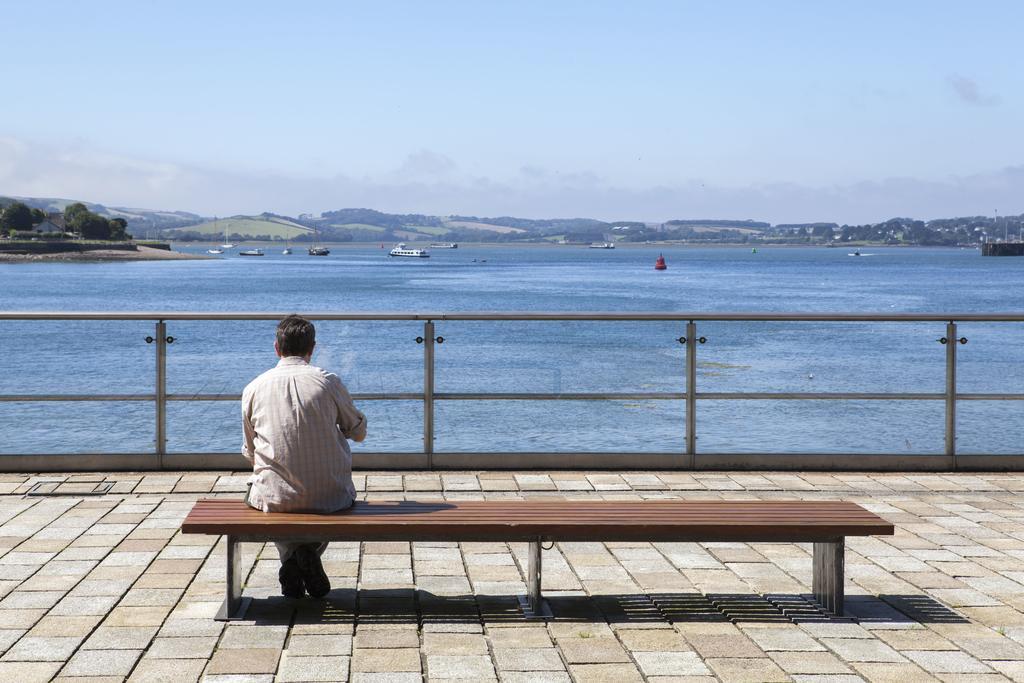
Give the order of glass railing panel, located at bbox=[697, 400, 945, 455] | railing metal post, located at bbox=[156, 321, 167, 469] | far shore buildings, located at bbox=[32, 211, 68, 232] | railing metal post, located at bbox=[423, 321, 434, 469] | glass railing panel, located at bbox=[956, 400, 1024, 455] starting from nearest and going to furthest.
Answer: railing metal post, located at bbox=[156, 321, 167, 469], railing metal post, located at bbox=[423, 321, 434, 469], glass railing panel, located at bbox=[697, 400, 945, 455], glass railing panel, located at bbox=[956, 400, 1024, 455], far shore buildings, located at bbox=[32, 211, 68, 232]

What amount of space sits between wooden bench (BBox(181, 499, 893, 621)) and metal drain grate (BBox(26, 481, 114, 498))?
285 centimetres

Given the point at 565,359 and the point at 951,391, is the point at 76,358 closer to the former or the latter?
the point at 565,359

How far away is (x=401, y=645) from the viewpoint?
4.88m

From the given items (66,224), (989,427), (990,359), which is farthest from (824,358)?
(66,224)

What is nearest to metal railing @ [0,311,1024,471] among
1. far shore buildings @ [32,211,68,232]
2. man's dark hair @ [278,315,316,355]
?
man's dark hair @ [278,315,316,355]

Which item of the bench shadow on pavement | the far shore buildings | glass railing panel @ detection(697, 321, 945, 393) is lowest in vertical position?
the bench shadow on pavement

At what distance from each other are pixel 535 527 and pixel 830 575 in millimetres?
1285

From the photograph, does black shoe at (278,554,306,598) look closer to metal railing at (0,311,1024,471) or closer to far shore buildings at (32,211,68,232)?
metal railing at (0,311,1024,471)

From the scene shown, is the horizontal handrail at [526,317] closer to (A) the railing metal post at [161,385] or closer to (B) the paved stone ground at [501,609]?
(A) the railing metal post at [161,385]

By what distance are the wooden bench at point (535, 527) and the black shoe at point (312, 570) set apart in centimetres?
19

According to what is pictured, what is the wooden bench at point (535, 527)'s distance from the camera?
16.9 ft

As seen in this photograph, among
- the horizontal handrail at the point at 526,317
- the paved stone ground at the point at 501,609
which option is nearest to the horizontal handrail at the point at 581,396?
the horizontal handrail at the point at 526,317

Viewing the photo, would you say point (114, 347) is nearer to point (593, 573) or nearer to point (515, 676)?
point (593, 573)

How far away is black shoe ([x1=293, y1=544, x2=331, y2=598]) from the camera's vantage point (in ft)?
17.9
